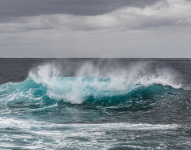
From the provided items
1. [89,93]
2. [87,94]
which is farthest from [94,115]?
[89,93]

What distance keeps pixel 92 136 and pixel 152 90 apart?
14.0 meters

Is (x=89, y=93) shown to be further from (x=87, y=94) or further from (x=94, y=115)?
(x=94, y=115)

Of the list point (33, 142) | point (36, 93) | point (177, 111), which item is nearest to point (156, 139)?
point (33, 142)

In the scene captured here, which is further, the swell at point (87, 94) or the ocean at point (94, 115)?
the swell at point (87, 94)

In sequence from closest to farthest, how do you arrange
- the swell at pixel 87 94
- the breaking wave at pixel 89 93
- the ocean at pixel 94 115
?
the ocean at pixel 94 115 → the swell at pixel 87 94 → the breaking wave at pixel 89 93

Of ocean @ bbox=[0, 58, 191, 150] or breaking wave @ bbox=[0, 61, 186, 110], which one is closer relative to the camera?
ocean @ bbox=[0, 58, 191, 150]

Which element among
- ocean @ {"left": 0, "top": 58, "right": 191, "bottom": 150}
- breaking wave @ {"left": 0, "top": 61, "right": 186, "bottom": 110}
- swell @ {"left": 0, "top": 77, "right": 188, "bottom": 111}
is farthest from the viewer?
breaking wave @ {"left": 0, "top": 61, "right": 186, "bottom": 110}

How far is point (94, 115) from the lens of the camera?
1759cm

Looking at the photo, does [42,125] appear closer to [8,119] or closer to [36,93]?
[8,119]

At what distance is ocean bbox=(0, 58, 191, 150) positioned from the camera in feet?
37.4

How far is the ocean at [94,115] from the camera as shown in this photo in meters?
11.4

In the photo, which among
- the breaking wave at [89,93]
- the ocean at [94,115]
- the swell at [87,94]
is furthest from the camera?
the breaking wave at [89,93]

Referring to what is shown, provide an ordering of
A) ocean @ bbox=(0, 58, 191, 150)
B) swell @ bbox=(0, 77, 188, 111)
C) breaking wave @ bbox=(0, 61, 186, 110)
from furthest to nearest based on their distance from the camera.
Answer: breaking wave @ bbox=(0, 61, 186, 110), swell @ bbox=(0, 77, 188, 111), ocean @ bbox=(0, 58, 191, 150)

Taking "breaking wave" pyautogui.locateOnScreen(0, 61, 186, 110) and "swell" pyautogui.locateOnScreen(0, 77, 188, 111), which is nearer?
"swell" pyautogui.locateOnScreen(0, 77, 188, 111)
